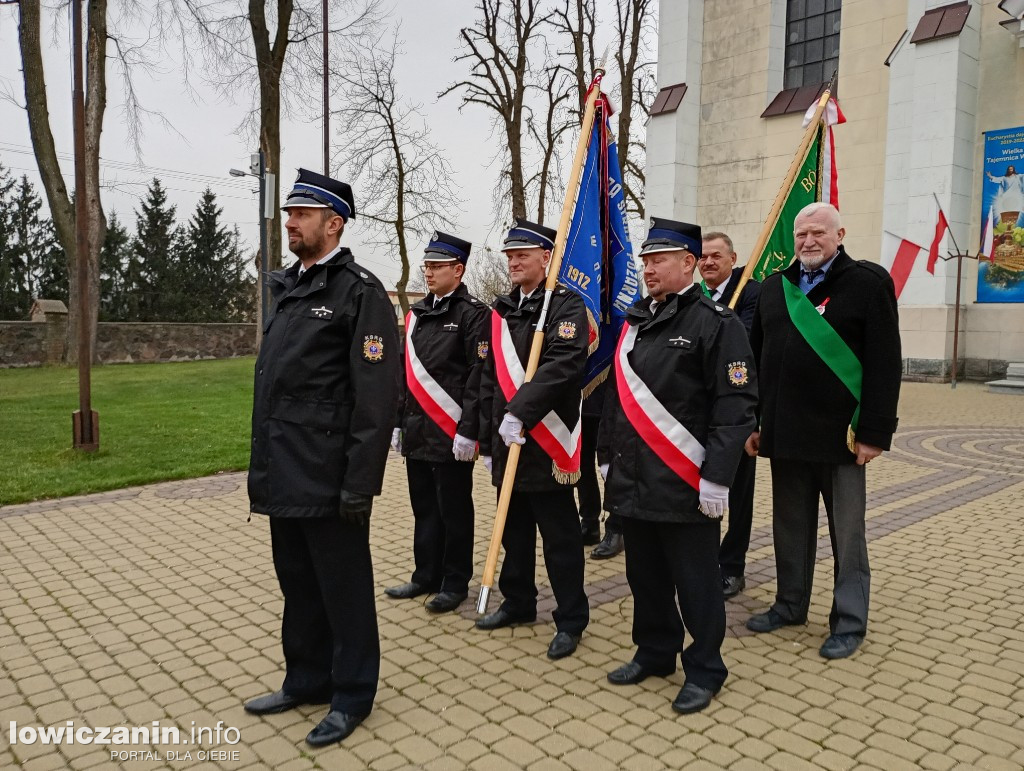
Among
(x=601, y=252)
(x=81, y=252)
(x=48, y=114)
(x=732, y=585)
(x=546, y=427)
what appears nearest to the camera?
(x=546, y=427)

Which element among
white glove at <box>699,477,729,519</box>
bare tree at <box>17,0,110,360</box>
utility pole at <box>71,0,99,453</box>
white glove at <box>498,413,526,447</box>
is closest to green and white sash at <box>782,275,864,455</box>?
white glove at <box>699,477,729,519</box>

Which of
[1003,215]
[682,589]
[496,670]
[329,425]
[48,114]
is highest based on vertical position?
[48,114]

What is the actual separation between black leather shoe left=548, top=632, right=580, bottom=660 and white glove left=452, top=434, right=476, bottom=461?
3.45 feet

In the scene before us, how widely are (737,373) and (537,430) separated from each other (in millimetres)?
1103

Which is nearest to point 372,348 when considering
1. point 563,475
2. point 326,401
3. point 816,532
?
point 326,401

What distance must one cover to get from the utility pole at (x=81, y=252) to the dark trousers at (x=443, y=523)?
551 centimetres

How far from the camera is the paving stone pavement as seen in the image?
3.21 meters

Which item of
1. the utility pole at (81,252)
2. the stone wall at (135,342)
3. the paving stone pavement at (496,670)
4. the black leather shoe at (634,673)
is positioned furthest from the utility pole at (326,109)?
the black leather shoe at (634,673)

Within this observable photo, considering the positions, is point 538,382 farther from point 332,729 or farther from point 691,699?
point 332,729

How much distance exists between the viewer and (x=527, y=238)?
4.50m

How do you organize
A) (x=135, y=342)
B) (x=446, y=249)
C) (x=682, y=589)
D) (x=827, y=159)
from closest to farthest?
(x=682, y=589)
(x=446, y=249)
(x=827, y=159)
(x=135, y=342)

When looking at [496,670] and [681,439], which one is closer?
[681,439]

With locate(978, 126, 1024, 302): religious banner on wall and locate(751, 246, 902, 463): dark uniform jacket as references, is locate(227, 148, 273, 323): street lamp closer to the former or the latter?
locate(751, 246, 902, 463): dark uniform jacket

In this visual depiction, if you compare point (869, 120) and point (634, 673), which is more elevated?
point (869, 120)
